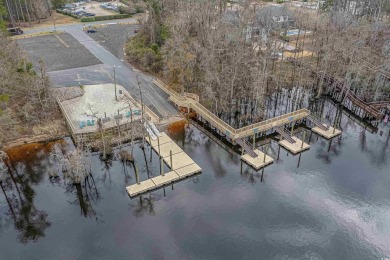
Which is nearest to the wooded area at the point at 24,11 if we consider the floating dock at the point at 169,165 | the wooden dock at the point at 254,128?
the wooden dock at the point at 254,128

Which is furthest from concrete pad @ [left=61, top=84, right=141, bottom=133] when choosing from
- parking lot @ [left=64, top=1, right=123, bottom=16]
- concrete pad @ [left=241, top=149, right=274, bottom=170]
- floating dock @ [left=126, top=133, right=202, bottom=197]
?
parking lot @ [left=64, top=1, right=123, bottom=16]

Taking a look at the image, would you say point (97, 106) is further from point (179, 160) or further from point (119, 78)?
point (179, 160)

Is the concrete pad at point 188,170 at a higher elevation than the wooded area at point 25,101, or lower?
lower

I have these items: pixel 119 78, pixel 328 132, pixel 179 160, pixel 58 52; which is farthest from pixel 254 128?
pixel 58 52

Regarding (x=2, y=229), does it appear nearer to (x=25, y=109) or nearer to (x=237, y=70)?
(x=25, y=109)

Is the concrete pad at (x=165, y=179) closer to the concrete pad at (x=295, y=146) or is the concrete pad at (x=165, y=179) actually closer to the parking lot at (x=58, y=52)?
the concrete pad at (x=295, y=146)

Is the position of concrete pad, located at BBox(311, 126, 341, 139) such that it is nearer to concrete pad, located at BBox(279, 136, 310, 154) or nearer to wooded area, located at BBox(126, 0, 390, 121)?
concrete pad, located at BBox(279, 136, 310, 154)

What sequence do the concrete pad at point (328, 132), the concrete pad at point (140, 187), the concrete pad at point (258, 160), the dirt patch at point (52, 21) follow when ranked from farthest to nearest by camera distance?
the dirt patch at point (52, 21) → the concrete pad at point (328, 132) → the concrete pad at point (258, 160) → the concrete pad at point (140, 187)
